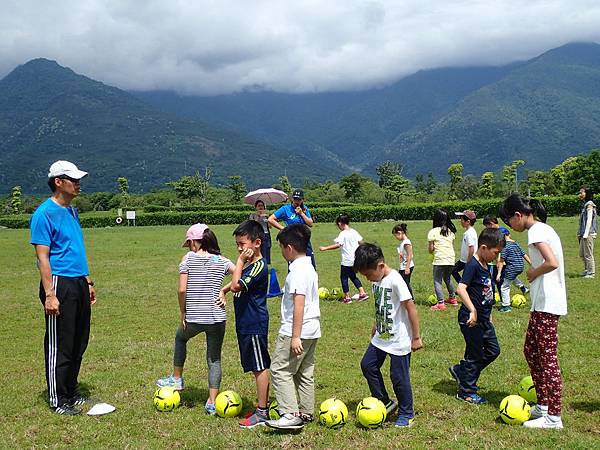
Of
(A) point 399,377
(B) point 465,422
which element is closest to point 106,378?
(A) point 399,377

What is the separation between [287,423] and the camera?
5.60 metres

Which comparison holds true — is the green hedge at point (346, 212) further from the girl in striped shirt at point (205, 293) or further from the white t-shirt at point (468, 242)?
the girl in striped shirt at point (205, 293)

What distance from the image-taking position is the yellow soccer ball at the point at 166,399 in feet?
21.1

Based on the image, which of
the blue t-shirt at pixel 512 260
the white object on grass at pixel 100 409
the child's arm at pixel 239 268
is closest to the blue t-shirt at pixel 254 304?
the child's arm at pixel 239 268

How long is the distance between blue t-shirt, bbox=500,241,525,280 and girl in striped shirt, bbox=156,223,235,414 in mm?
7588

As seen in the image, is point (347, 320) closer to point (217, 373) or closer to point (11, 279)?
point (217, 373)

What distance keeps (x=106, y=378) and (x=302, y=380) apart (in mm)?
3211

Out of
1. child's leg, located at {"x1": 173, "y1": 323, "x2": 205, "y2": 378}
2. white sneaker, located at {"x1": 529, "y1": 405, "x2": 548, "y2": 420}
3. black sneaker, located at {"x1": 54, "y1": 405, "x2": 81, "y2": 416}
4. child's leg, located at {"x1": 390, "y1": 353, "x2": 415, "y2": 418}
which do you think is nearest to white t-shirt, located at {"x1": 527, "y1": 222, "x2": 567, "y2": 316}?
white sneaker, located at {"x1": 529, "y1": 405, "x2": 548, "y2": 420}

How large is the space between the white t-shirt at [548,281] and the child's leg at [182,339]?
11.9 ft

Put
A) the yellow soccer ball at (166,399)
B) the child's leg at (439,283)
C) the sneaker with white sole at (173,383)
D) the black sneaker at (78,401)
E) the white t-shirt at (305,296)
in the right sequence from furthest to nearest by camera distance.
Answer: the child's leg at (439,283) < the sneaker with white sole at (173,383) < the black sneaker at (78,401) < the yellow soccer ball at (166,399) < the white t-shirt at (305,296)

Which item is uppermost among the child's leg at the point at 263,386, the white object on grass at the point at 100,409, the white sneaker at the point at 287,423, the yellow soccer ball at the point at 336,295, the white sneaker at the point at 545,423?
the child's leg at the point at 263,386

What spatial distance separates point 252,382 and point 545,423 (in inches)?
141

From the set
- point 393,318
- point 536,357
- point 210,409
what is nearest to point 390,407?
point 393,318

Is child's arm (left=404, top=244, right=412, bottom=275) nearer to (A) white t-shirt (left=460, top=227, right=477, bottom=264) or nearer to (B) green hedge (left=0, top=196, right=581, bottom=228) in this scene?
(A) white t-shirt (left=460, top=227, right=477, bottom=264)
